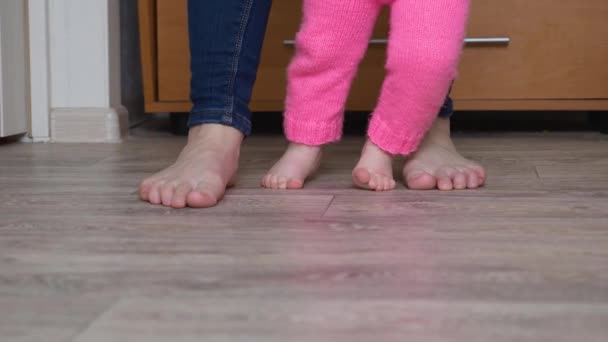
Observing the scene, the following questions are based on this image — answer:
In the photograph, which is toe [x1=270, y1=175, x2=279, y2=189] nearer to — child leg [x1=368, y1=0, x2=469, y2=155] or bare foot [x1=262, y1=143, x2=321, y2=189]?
bare foot [x1=262, y1=143, x2=321, y2=189]

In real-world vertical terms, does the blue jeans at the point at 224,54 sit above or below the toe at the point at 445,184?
above

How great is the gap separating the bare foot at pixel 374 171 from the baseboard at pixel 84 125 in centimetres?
80

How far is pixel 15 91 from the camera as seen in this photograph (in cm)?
159

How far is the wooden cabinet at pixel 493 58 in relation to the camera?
5.42 feet

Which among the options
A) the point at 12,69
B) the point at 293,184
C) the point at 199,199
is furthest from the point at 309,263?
the point at 12,69

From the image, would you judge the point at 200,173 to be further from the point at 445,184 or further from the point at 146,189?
the point at 445,184

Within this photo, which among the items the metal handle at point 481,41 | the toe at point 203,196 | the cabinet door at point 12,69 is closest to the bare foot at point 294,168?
the toe at point 203,196

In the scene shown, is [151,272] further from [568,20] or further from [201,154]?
[568,20]

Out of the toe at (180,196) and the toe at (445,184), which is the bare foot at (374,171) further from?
the toe at (180,196)

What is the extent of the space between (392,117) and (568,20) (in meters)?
0.77

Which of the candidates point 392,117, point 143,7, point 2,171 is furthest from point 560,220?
point 143,7

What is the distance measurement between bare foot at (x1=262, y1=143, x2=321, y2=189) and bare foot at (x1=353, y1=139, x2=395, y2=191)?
7 centimetres

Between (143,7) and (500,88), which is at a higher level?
(143,7)

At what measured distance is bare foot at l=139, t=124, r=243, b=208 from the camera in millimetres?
927
